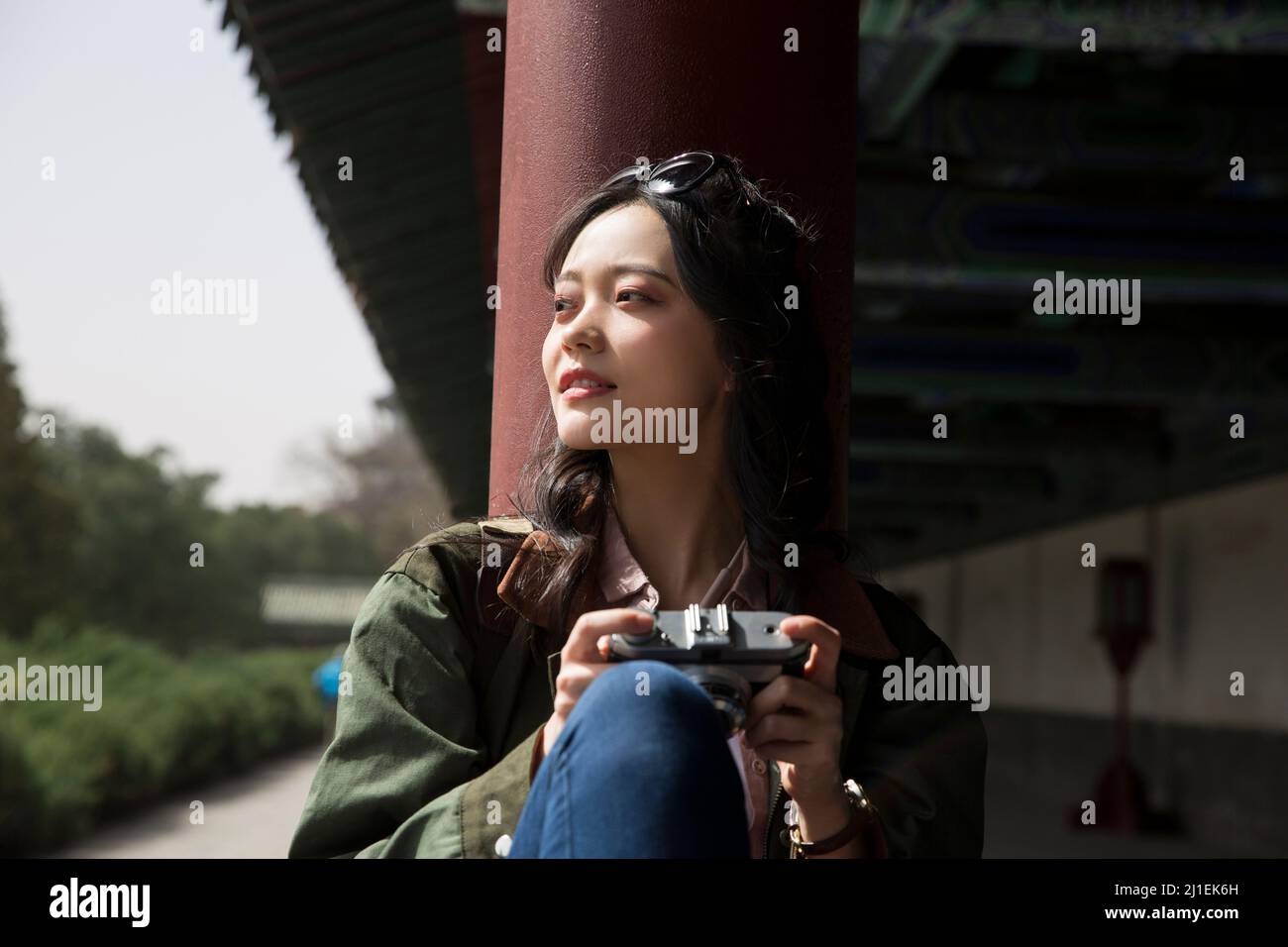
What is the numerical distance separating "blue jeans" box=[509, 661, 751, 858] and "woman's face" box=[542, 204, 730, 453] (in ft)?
1.63

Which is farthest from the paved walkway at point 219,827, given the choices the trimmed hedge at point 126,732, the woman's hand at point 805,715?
the woman's hand at point 805,715

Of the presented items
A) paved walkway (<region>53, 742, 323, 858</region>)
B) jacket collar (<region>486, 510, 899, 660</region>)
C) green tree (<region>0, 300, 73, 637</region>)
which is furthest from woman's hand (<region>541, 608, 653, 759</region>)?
green tree (<region>0, 300, 73, 637</region>)

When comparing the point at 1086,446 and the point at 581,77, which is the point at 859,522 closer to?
the point at 1086,446

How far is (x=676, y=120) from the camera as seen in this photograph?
2.33m

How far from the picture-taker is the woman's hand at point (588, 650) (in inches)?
63.8

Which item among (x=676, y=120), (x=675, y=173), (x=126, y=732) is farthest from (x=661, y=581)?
(x=126, y=732)

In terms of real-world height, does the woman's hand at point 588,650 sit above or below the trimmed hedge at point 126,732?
above

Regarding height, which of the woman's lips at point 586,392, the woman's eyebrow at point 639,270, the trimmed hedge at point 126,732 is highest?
the woman's eyebrow at point 639,270

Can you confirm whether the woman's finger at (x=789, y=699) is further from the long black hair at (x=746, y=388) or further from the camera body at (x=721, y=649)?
the long black hair at (x=746, y=388)

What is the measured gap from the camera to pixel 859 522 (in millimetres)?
18109

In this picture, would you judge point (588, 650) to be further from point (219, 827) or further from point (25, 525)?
point (25, 525)

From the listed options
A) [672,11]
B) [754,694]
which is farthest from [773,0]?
[754,694]

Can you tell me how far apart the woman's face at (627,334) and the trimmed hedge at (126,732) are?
1118 centimetres

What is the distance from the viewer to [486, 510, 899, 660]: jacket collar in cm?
→ 198
